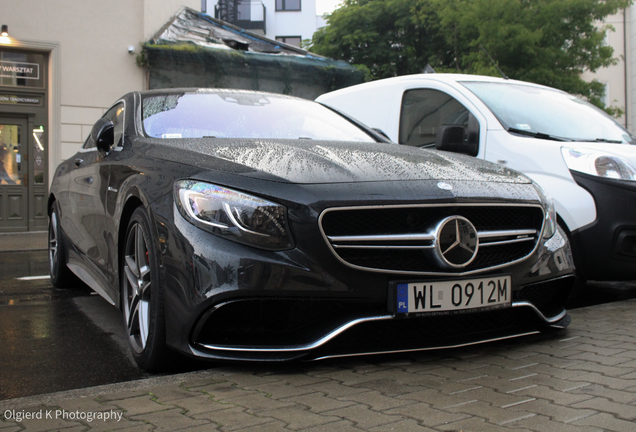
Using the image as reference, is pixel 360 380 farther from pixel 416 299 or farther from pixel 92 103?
pixel 92 103

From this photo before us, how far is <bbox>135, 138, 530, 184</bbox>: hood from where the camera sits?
2.87 metres

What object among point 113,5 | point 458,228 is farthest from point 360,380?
point 113,5

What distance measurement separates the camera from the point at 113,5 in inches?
536

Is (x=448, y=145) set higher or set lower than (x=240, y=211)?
higher

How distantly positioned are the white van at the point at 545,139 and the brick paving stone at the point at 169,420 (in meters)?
3.25

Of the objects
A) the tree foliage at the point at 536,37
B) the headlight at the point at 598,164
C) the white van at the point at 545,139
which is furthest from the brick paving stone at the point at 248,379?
the tree foliage at the point at 536,37

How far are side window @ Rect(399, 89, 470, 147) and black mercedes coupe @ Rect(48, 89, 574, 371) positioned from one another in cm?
231

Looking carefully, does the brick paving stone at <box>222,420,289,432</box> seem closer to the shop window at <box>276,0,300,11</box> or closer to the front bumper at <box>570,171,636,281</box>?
the front bumper at <box>570,171,636,281</box>

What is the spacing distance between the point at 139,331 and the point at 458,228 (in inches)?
60.4

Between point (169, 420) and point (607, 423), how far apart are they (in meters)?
1.43

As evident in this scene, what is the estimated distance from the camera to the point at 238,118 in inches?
157

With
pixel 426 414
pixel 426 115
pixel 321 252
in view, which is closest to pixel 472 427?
pixel 426 414

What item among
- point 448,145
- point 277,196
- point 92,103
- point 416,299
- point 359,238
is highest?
point 92,103

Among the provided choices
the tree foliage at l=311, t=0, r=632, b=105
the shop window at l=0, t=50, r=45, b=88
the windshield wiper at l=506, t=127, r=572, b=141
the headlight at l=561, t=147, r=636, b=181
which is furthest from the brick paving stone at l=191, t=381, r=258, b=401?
the tree foliage at l=311, t=0, r=632, b=105
